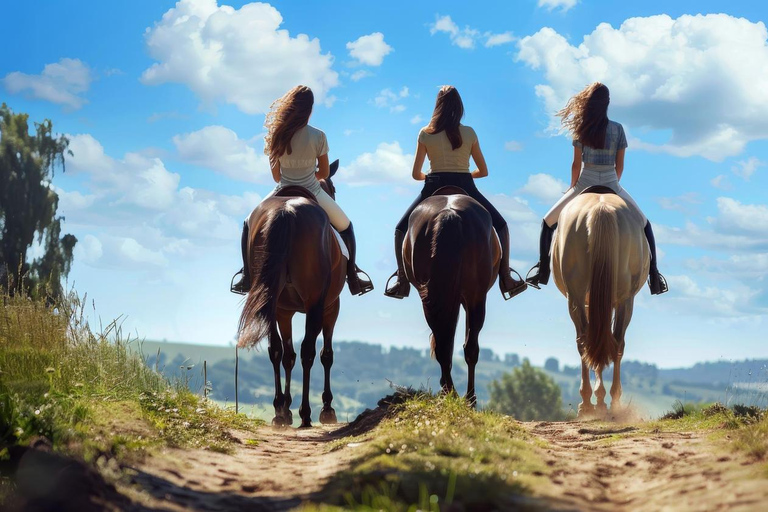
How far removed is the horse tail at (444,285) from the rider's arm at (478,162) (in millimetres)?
2019

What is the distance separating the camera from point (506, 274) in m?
12.0

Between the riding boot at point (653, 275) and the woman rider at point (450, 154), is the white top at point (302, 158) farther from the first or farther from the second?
the riding boot at point (653, 275)

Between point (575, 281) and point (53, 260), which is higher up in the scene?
point (53, 260)

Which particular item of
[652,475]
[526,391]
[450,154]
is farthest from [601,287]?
[526,391]

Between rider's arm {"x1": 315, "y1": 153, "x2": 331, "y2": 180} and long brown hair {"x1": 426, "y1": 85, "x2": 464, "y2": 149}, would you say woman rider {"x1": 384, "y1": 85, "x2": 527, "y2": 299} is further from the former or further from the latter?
rider's arm {"x1": 315, "y1": 153, "x2": 331, "y2": 180}

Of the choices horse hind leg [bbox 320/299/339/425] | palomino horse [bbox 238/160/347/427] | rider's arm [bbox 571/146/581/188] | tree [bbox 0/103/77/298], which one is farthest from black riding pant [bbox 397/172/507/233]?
tree [bbox 0/103/77/298]

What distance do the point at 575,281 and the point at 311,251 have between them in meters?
3.52

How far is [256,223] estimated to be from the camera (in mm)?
11672

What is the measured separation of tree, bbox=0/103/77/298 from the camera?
42750mm

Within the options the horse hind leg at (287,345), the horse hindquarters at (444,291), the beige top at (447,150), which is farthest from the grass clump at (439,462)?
the beige top at (447,150)

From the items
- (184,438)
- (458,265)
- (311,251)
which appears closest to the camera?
(184,438)

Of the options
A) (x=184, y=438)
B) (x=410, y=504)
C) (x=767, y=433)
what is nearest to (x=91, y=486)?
(x=410, y=504)

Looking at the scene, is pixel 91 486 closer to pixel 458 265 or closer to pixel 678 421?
pixel 458 265

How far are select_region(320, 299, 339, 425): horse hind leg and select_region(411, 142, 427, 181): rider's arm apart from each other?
234 cm
